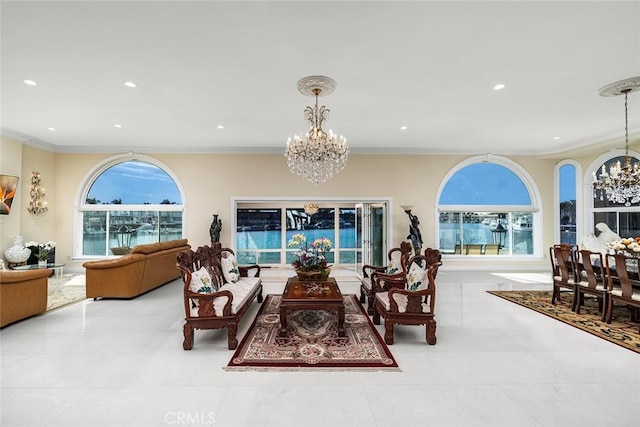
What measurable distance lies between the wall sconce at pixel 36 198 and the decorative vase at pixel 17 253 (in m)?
0.86

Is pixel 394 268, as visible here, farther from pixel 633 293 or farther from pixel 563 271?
pixel 633 293

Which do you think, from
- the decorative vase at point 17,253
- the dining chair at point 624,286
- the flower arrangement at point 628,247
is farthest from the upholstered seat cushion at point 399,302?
the decorative vase at point 17,253

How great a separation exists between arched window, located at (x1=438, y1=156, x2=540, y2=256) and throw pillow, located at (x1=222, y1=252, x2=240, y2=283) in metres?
5.68

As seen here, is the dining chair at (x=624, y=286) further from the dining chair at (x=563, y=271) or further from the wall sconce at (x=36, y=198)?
the wall sconce at (x=36, y=198)

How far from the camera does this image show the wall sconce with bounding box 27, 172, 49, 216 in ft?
22.8

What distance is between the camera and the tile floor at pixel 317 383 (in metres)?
2.17

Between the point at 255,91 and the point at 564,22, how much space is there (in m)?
3.52

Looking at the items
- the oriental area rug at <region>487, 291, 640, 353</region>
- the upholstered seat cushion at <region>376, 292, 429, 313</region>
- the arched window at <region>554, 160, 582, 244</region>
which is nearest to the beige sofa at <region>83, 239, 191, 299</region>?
the upholstered seat cushion at <region>376, 292, 429, 313</region>

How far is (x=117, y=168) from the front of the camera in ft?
26.1

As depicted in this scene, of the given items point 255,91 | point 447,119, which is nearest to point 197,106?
point 255,91

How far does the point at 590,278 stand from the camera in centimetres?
431

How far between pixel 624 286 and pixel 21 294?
807 centimetres

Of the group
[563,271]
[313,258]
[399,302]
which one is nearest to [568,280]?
[563,271]

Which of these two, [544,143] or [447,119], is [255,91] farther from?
[544,143]
